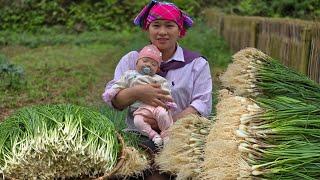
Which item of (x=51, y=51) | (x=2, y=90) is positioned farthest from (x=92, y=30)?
(x=2, y=90)

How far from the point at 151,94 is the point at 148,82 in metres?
0.13

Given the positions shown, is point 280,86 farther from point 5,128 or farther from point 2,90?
point 2,90

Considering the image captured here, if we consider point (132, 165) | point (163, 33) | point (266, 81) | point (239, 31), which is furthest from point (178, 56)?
point (239, 31)

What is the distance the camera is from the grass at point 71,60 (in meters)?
7.75

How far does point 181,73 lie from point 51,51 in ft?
32.8

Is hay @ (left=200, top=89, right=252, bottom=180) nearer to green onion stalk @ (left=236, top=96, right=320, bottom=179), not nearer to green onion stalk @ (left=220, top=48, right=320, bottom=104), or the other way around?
green onion stalk @ (left=236, top=96, right=320, bottom=179)

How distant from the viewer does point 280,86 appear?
3.18 meters

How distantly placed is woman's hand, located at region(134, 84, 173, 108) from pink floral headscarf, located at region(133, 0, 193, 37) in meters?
0.44

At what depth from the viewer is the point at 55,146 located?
2680mm

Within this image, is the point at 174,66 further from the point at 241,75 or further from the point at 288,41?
the point at 288,41

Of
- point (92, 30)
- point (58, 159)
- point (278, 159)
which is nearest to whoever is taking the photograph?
point (278, 159)

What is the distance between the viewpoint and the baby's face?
11.3 feet

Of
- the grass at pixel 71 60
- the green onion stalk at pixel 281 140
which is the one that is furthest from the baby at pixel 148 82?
the grass at pixel 71 60

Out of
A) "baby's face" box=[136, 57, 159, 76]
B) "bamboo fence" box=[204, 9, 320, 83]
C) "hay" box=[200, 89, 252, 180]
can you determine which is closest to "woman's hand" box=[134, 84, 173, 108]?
"baby's face" box=[136, 57, 159, 76]
